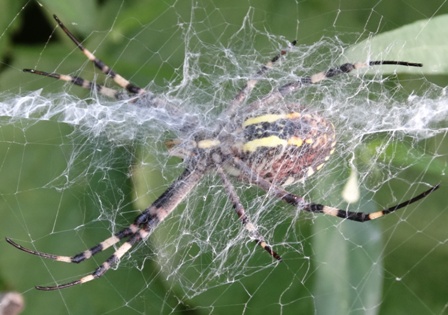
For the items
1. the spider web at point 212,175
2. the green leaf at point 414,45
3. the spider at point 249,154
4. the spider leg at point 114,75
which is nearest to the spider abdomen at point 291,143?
the spider at point 249,154

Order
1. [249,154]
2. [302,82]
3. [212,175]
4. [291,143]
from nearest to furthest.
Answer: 1. [291,143]
2. [249,154]
3. [302,82]
4. [212,175]

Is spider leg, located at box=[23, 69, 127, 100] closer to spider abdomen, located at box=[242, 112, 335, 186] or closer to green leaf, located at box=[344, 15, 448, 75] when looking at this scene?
spider abdomen, located at box=[242, 112, 335, 186]

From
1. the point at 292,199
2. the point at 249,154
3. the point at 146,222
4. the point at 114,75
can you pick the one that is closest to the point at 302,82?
the point at 249,154

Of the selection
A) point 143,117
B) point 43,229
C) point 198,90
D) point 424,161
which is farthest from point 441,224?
point 43,229

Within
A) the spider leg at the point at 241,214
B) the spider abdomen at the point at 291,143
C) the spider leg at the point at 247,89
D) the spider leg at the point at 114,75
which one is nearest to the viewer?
Result: the spider abdomen at the point at 291,143

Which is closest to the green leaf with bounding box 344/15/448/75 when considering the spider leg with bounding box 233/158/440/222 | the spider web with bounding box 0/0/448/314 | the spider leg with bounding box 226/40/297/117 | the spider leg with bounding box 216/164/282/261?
the spider web with bounding box 0/0/448/314

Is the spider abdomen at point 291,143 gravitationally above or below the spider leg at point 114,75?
below

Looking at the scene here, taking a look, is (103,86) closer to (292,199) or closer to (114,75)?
(114,75)

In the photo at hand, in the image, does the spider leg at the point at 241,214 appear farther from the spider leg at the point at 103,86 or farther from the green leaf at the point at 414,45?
the green leaf at the point at 414,45
